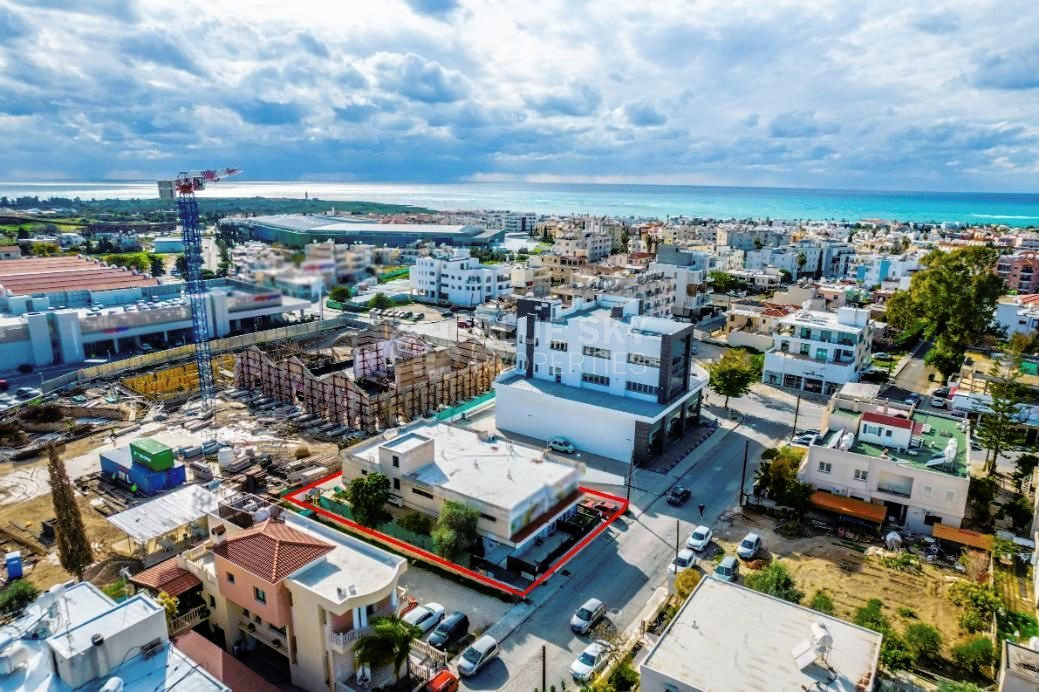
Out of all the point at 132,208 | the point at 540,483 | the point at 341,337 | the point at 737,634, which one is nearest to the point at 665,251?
the point at 341,337

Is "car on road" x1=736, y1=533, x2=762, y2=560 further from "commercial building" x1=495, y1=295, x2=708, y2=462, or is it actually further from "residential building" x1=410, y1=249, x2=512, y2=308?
"residential building" x1=410, y1=249, x2=512, y2=308

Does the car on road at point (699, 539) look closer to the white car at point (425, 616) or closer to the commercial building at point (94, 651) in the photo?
the white car at point (425, 616)

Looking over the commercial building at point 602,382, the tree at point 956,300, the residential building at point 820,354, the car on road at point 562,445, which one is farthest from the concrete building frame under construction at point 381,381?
the tree at point 956,300

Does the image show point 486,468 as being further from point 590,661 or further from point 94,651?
point 94,651

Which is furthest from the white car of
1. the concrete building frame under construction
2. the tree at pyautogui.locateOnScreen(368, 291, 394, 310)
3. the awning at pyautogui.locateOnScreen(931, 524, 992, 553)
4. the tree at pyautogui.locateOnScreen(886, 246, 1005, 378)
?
the tree at pyautogui.locateOnScreen(368, 291, 394, 310)

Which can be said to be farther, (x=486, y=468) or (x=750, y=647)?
(x=486, y=468)

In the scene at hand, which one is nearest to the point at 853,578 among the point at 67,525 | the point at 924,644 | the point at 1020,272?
the point at 924,644
